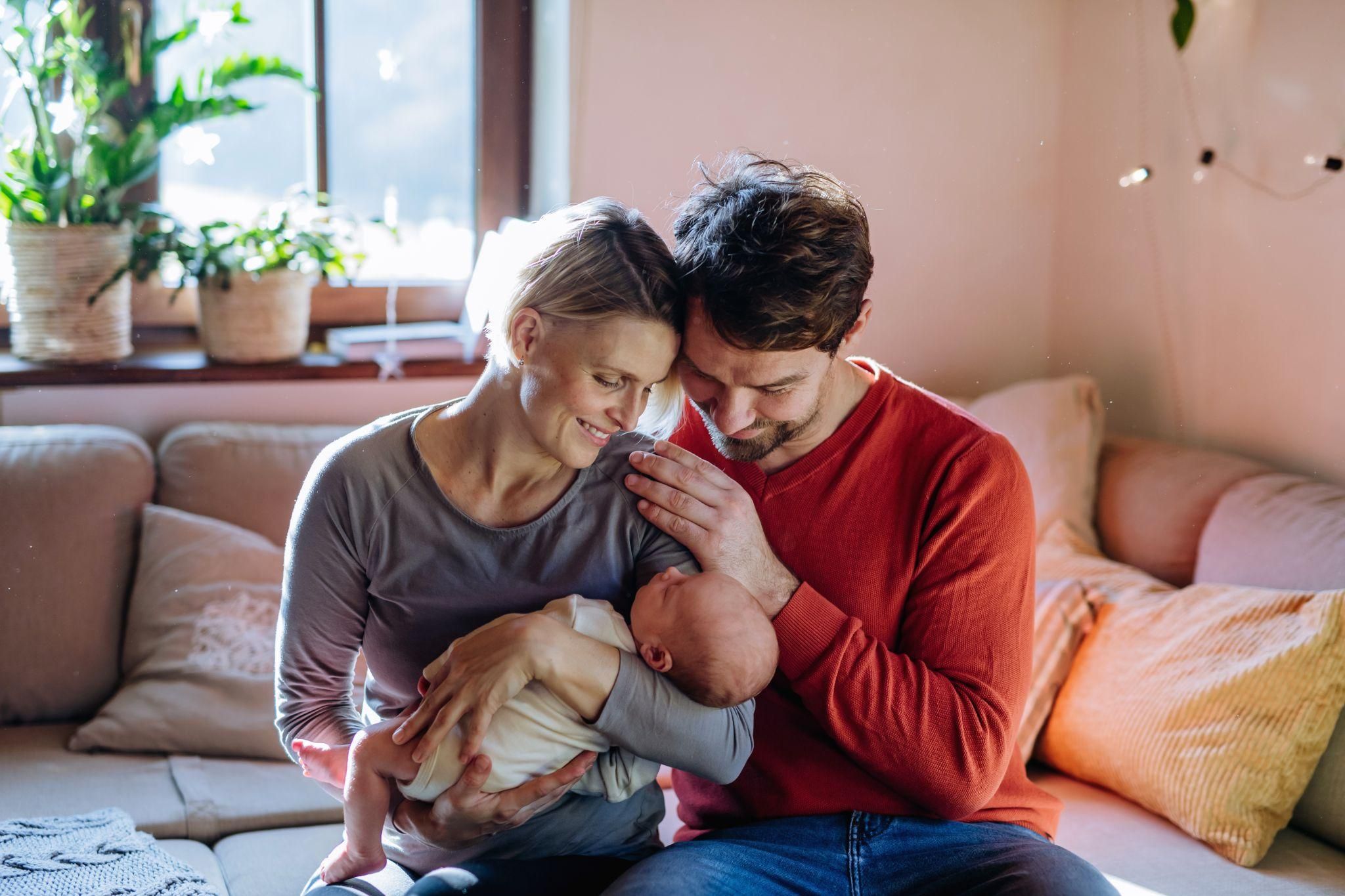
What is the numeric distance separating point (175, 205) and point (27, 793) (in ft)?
4.45

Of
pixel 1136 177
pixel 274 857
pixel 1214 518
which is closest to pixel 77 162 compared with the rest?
pixel 274 857

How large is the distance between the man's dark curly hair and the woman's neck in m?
0.25

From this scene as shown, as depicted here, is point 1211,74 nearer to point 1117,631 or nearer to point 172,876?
point 1117,631

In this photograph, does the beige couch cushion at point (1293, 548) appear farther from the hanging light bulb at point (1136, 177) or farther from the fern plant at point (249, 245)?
the fern plant at point (249, 245)

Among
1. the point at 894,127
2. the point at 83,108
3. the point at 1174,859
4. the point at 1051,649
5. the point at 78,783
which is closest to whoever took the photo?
the point at 1174,859

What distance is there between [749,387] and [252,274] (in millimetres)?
1509

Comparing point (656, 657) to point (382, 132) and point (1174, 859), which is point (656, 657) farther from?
point (382, 132)

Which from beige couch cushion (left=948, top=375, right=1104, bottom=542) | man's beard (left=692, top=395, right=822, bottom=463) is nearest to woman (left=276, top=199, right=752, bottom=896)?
man's beard (left=692, top=395, right=822, bottom=463)

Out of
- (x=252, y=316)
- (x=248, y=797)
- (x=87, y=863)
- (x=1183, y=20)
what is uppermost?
(x=1183, y=20)

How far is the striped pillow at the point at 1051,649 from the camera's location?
2.01 metres

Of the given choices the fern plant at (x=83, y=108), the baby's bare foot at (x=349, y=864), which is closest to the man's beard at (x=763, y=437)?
the baby's bare foot at (x=349, y=864)

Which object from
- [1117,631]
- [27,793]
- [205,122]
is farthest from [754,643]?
[205,122]

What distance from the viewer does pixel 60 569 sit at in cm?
212

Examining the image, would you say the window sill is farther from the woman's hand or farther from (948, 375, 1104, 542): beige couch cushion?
the woman's hand
